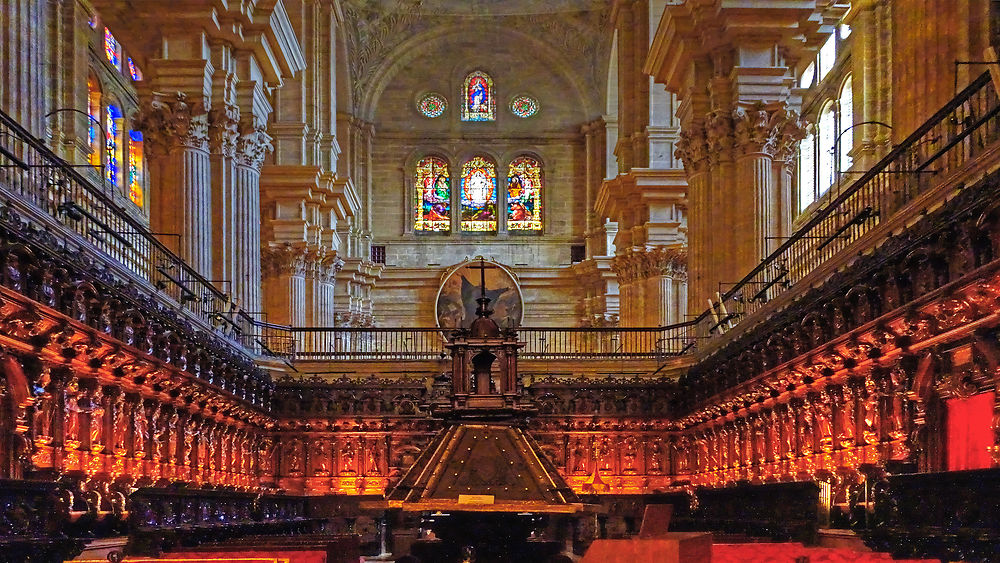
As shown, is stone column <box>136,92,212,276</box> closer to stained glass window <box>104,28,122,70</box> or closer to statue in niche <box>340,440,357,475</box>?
statue in niche <box>340,440,357,475</box>

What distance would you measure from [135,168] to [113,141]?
152 cm

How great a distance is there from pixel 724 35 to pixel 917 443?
13100mm

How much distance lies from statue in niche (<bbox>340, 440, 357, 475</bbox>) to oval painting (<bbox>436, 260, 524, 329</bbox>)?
2187 centimetres

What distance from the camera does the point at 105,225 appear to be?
1617 centimetres

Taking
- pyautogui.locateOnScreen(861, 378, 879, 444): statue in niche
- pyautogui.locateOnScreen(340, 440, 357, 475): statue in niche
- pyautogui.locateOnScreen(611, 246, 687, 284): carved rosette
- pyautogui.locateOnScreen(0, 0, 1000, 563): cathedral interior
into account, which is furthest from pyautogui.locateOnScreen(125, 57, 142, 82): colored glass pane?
pyautogui.locateOnScreen(861, 378, 879, 444): statue in niche

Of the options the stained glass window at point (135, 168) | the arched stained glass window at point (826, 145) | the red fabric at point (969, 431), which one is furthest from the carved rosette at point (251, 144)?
the red fabric at point (969, 431)

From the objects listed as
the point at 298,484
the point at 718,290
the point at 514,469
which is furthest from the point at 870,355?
the point at 298,484

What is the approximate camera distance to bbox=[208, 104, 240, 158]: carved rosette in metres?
22.8

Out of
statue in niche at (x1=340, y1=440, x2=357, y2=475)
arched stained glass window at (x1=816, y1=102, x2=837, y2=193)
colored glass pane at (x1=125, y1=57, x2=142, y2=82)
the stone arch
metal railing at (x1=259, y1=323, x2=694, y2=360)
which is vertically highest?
the stone arch

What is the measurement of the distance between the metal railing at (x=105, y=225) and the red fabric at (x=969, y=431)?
8.72 metres

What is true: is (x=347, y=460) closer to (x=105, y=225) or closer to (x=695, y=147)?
(x=695, y=147)

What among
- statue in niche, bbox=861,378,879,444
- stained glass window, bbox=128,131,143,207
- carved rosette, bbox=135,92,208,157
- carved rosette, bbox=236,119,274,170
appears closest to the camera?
statue in niche, bbox=861,378,879,444

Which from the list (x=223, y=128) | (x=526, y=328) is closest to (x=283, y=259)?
(x=526, y=328)

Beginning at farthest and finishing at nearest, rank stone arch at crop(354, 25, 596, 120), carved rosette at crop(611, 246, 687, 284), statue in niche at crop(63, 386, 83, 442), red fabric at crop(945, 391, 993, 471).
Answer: stone arch at crop(354, 25, 596, 120), carved rosette at crop(611, 246, 687, 284), statue in niche at crop(63, 386, 83, 442), red fabric at crop(945, 391, 993, 471)
